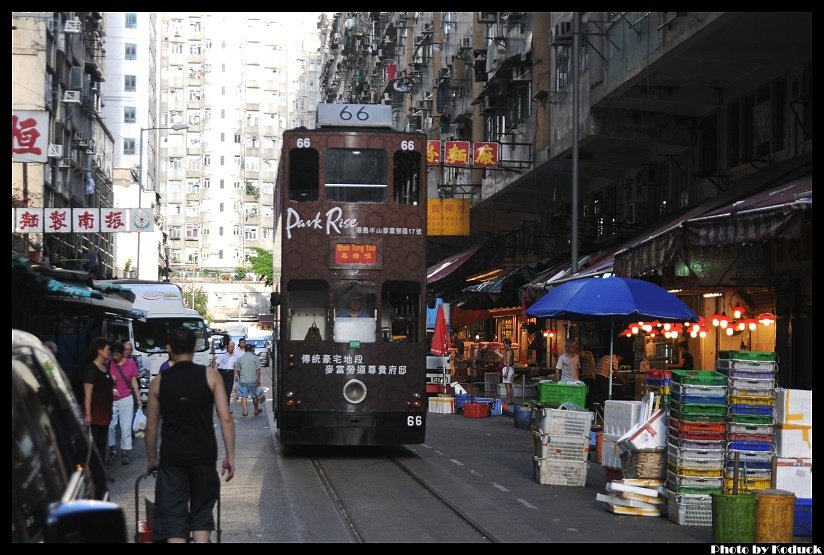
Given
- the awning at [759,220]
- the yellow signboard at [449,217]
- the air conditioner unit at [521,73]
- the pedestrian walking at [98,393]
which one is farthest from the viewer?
the yellow signboard at [449,217]

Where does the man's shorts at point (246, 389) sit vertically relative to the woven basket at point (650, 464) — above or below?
below

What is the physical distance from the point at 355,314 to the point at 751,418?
6711 mm

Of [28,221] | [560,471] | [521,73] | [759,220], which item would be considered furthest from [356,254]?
[521,73]

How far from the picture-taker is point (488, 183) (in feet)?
118

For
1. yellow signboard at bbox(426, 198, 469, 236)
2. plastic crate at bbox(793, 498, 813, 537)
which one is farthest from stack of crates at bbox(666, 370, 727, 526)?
yellow signboard at bbox(426, 198, 469, 236)

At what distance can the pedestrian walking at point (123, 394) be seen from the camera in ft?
54.2

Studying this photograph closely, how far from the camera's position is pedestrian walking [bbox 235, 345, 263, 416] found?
26.6 meters

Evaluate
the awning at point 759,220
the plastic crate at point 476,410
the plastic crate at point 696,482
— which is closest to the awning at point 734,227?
the awning at point 759,220

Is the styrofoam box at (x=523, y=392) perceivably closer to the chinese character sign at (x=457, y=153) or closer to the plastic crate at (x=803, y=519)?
the chinese character sign at (x=457, y=153)

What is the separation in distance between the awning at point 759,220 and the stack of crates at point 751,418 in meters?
1.62

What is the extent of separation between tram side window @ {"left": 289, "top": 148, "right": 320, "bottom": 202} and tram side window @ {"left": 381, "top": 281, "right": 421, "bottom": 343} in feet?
5.34

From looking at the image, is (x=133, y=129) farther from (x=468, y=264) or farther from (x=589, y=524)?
(x=589, y=524)

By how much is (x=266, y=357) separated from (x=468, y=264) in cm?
2407

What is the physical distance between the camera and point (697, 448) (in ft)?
37.2
